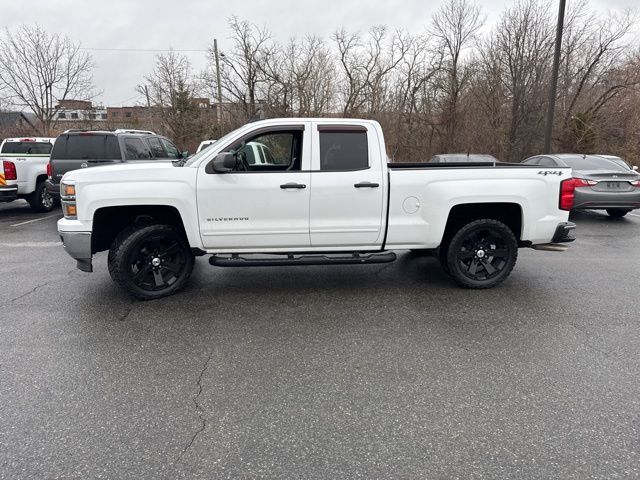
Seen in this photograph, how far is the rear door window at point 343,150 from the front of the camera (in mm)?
4797

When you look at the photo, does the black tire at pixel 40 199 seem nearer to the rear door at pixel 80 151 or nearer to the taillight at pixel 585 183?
the rear door at pixel 80 151

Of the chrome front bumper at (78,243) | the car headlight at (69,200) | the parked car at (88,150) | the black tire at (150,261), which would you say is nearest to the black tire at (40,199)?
the parked car at (88,150)

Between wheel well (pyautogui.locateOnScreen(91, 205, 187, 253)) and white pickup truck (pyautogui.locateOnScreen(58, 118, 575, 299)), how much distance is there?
0.01 metres

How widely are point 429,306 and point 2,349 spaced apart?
13.5 ft

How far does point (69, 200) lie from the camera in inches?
181

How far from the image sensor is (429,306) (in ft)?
15.3

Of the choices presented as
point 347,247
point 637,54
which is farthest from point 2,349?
point 637,54

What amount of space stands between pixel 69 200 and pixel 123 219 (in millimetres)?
617

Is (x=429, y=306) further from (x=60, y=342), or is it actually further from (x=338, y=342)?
(x=60, y=342)

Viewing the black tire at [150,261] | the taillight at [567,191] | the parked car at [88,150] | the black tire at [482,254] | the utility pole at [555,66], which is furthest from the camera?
the utility pole at [555,66]

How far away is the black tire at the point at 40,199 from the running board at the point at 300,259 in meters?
8.71

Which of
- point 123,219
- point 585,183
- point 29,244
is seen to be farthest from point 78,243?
point 585,183

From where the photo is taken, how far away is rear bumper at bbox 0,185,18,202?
33.0 ft

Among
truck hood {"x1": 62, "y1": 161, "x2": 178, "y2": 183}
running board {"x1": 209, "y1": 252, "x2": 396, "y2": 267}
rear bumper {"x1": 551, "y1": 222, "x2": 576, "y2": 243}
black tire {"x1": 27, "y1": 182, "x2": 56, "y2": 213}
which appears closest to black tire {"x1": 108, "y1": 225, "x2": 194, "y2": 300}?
running board {"x1": 209, "y1": 252, "x2": 396, "y2": 267}
